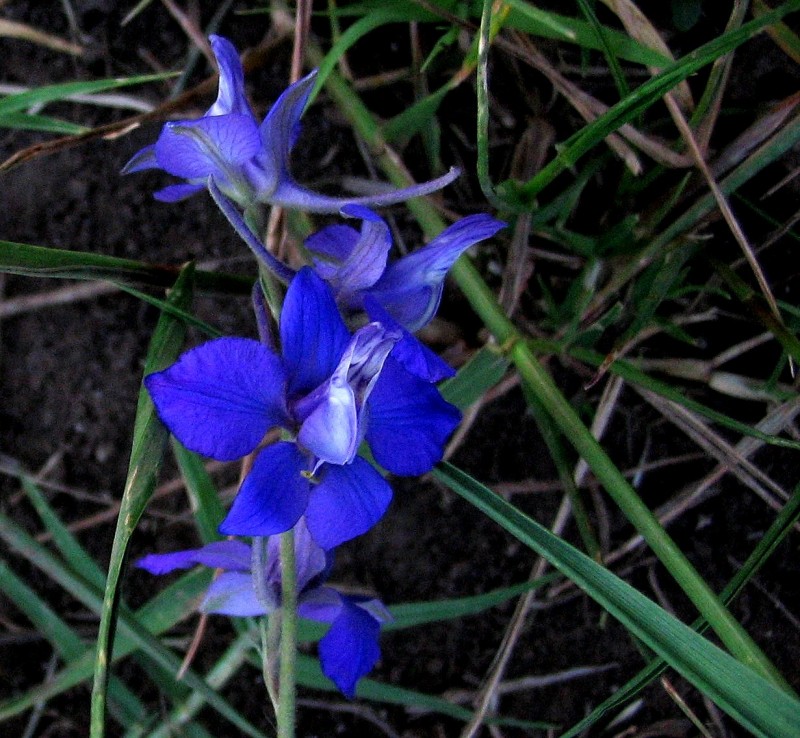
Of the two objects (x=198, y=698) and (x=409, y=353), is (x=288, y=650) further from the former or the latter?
(x=198, y=698)

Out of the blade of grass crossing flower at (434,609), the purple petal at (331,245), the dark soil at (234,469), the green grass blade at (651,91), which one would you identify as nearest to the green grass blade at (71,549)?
the dark soil at (234,469)

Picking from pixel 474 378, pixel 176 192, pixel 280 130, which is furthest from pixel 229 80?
pixel 474 378

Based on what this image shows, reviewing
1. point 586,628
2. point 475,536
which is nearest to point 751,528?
point 586,628

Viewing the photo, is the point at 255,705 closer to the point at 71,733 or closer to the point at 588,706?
the point at 71,733

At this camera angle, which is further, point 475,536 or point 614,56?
point 475,536

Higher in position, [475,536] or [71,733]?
[475,536]

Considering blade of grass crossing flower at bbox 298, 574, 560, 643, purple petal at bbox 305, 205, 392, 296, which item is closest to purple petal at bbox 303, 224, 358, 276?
purple petal at bbox 305, 205, 392, 296

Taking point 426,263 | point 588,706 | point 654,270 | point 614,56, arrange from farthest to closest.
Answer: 1. point 588,706
2. point 654,270
3. point 614,56
4. point 426,263
